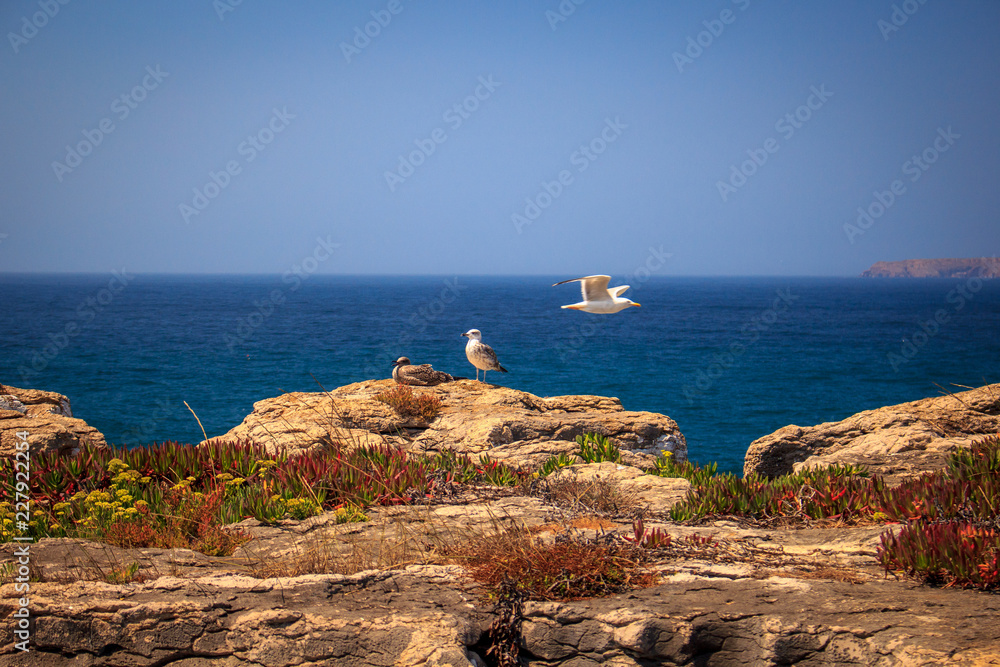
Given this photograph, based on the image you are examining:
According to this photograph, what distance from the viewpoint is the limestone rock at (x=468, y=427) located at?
9508 millimetres

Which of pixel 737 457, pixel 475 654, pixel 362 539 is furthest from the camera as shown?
pixel 737 457

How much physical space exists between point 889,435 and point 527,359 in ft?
145

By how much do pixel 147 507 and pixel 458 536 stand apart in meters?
3.43

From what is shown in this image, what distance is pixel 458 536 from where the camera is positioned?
5836 millimetres

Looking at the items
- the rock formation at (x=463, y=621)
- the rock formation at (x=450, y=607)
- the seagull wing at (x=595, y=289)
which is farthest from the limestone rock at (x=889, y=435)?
the rock formation at (x=463, y=621)

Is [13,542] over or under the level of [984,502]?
under

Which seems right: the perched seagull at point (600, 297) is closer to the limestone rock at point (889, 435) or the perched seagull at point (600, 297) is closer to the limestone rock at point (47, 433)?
the limestone rock at point (889, 435)

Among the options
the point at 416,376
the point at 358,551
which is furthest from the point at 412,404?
the point at 358,551

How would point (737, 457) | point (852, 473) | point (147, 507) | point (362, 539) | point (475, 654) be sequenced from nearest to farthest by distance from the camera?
point (475, 654) → point (362, 539) → point (147, 507) → point (852, 473) → point (737, 457)

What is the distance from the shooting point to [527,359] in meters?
53.5

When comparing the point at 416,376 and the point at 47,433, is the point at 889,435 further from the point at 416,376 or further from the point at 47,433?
the point at 47,433

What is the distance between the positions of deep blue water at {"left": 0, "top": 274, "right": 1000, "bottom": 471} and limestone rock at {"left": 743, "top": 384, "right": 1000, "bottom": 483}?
50.9 feet

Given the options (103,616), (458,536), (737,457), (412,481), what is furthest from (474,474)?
(737,457)

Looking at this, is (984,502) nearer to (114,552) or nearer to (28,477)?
(114,552)
